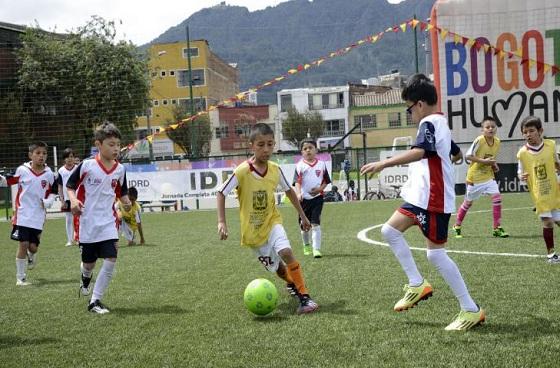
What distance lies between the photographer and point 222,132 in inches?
2744

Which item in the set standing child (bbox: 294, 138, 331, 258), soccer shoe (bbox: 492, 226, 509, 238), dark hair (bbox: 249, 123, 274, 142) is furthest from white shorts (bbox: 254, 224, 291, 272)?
soccer shoe (bbox: 492, 226, 509, 238)

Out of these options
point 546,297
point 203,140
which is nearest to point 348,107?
point 203,140

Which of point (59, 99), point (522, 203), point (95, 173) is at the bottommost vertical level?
point (522, 203)

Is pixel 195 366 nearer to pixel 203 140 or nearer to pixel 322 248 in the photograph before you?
pixel 322 248

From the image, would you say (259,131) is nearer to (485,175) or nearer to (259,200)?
(259,200)

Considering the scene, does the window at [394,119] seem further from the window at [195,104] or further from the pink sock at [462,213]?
the pink sock at [462,213]

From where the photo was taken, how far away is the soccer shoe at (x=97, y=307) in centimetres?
666

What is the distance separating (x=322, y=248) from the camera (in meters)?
11.3

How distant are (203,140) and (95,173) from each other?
51982mm

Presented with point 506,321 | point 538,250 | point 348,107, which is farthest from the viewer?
point 348,107

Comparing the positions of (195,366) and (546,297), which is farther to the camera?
(546,297)

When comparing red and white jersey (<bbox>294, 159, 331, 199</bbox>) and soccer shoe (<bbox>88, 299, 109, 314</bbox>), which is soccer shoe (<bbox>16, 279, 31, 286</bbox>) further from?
red and white jersey (<bbox>294, 159, 331, 199</bbox>)

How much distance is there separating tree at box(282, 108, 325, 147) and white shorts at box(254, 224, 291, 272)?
59006 mm

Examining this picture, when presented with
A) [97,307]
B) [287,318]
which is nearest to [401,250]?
[287,318]
